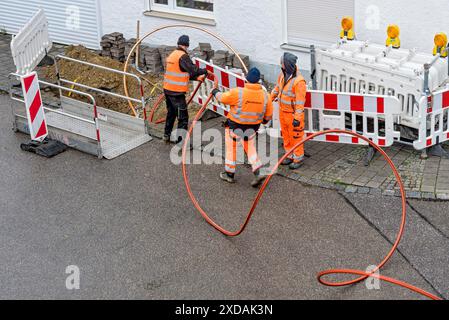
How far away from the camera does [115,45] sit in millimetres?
14719

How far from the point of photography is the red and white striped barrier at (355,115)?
9.64 metres

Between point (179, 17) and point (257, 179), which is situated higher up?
point (179, 17)

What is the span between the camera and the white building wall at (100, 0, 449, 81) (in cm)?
1101

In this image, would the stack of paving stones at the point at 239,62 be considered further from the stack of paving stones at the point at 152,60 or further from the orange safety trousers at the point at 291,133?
the orange safety trousers at the point at 291,133

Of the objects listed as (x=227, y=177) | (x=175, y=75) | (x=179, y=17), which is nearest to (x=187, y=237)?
(x=227, y=177)

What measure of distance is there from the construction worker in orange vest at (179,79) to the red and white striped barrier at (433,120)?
329 centimetres

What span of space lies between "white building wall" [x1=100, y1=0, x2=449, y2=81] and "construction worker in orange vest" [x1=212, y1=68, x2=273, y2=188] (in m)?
2.97

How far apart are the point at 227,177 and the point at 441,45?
3670 millimetres

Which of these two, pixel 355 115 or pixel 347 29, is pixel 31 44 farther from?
pixel 355 115

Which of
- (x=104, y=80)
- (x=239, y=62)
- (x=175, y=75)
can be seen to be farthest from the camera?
(x=104, y=80)

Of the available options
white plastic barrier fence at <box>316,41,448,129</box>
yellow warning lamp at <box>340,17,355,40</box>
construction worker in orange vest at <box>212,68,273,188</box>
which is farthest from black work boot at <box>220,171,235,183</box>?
yellow warning lamp at <box>340,17,355,40</box>
